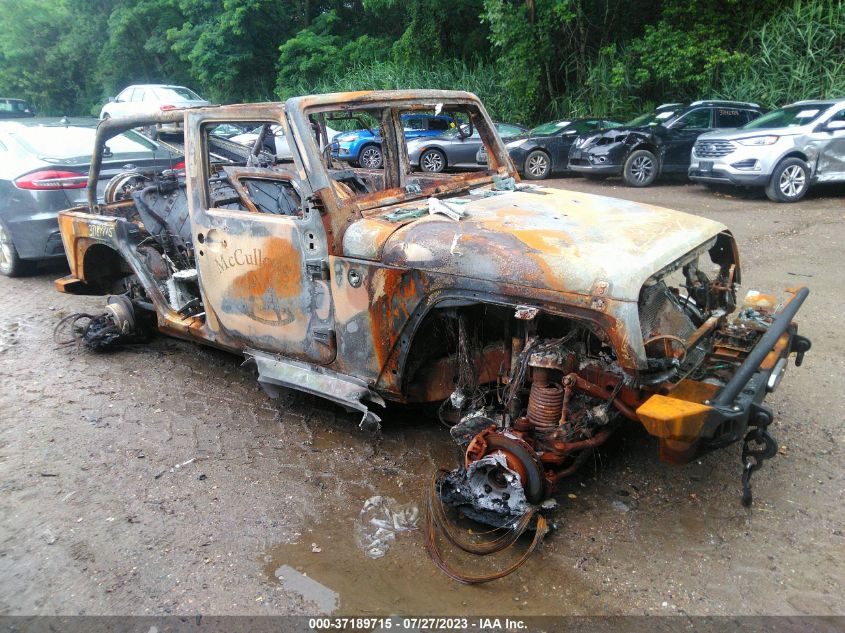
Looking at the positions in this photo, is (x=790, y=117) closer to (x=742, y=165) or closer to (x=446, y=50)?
(x=742, y=165)

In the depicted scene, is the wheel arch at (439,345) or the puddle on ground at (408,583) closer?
the puddle on ground at (408,583)

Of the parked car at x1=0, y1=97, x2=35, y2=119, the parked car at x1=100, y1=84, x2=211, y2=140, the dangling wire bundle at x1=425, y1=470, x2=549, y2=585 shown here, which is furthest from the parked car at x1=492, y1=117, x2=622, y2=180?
the parked car at x1=0, y1=97, x2=35, y2=119

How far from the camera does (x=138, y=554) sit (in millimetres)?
2924

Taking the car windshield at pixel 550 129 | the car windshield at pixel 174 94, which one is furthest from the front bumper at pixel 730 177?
the car windshield at pixel 174 94

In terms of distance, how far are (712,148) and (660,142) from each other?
147 cm

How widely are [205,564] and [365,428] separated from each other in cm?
129

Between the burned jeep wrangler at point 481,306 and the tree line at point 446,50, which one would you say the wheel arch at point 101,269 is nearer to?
the burned jeep wrangler at point 481,306

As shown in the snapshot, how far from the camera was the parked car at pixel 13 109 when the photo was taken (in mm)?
17906

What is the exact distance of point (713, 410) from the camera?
7.76 feet

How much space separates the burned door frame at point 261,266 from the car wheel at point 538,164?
994 cm

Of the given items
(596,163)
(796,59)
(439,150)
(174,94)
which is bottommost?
(596,163)

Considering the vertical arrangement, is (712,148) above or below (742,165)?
above

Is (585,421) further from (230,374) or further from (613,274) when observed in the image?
(230,374)

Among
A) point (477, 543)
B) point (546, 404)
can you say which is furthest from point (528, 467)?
point (477, 543)
